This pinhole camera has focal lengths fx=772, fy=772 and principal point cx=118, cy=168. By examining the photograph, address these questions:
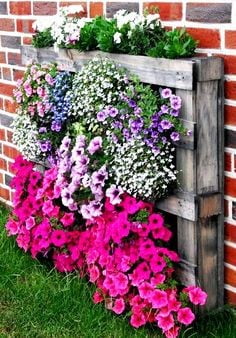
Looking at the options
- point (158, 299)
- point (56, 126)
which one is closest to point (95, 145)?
point (56, 126)

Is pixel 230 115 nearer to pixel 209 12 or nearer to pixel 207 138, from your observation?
pixel 207 138

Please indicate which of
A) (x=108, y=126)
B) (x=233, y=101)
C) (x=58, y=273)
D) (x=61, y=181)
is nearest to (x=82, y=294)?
(x=58, y=273)

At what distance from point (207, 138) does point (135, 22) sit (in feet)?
2.00

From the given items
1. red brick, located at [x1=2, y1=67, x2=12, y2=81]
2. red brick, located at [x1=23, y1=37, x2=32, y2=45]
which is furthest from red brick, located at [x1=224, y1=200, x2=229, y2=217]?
red brick, located at [x1=2, y1=67, x2=12, y2=81]

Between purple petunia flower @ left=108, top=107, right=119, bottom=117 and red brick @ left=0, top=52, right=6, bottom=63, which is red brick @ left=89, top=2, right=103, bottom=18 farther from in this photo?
red brick @ left=0, top=52, right=6, bottom=63

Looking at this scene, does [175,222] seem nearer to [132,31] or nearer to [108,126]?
[108,126]

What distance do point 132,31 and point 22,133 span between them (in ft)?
3.26

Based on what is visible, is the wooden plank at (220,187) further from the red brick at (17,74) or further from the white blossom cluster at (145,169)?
the red brick at (17,74)

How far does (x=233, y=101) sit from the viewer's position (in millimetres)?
3080

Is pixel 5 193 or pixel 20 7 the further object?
pixel 5 193

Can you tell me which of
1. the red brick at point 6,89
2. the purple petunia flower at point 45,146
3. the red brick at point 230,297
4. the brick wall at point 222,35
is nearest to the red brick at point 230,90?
the brick wall at point 222,35

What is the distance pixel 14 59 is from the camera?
4.54 m

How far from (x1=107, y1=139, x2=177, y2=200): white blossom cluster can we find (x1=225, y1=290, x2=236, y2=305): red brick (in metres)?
0.52

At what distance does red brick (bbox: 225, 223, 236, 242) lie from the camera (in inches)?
127
